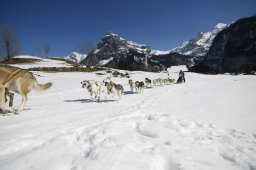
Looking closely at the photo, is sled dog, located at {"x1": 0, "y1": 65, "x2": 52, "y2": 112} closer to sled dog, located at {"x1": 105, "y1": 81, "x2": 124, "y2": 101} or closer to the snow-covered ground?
the snow-covered ground

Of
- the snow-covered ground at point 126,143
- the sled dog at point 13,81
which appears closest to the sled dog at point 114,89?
the sled dog at point 13,81

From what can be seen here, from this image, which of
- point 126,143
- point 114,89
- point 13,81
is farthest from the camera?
point 114,89

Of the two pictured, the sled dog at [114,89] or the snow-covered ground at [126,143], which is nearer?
the snow-covered ground at [126,143]

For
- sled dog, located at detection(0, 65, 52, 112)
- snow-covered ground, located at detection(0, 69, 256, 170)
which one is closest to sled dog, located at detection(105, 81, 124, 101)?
sled dog, located at detection(0, 65, 52, 112)

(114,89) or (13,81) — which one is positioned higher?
(13,81)

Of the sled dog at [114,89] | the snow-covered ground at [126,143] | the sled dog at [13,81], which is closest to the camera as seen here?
the snow-covered ground at [126,143]

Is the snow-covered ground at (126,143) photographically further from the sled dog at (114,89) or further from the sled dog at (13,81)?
the sled dog at (114,89)

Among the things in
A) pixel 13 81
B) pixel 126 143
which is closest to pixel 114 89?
pixel 13 81

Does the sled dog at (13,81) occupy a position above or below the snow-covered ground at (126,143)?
above

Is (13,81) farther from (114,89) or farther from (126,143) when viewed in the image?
(114,89)

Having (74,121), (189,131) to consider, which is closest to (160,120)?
(189,131)

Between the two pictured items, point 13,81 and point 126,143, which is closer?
point 126,143

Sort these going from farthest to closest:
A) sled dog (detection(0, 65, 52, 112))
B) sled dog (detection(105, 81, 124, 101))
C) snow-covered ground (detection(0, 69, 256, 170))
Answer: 1. sled dog (detection(105, 81, 124, 101))
2. sled dog (detection(0, 65, 52, 112))
3. snow-covered ground (detection(0, 69, 256, 170))

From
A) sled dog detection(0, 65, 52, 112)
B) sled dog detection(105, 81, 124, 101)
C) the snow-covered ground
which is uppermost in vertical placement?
sled dog detection(0, 65, 52, 112)
